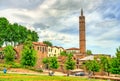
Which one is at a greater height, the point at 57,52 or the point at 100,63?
the point at 57,52

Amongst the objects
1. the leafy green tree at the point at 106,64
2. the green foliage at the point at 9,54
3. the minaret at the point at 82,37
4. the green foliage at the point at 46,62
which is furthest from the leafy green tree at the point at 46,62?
the minaret at the point at 82,37

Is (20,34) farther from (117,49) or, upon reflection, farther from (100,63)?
(117,49)

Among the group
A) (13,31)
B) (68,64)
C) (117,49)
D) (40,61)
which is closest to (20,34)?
(13,31)

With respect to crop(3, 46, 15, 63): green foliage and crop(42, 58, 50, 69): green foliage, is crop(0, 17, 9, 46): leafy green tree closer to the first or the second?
crop(42, 58, 50, 69): green foliage

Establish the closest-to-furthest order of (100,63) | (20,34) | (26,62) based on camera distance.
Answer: (26,62), (100,63), (20,34)

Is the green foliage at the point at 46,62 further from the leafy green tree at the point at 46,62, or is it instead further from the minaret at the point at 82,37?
the minaret at the point at 82,37

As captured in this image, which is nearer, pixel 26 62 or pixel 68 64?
pixel 26 62


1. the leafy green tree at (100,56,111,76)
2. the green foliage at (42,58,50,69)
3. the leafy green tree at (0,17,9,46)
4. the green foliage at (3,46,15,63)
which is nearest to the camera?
the leafy green tree at (100,56,111,76)

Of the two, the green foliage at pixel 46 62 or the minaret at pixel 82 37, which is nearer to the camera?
the green foliage at pixel 46 62

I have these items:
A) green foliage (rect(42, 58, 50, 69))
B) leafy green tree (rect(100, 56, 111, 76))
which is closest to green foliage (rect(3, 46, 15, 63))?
green foliage (rect(42, 58, 50, 69))

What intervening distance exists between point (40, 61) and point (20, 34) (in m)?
27.5

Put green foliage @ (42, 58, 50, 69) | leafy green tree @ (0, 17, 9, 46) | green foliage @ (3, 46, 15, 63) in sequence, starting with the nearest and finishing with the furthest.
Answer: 1. green foliage @ (3, 46, 15, 63)
2. green foliage @ (42, 58, 50, 69)
3. leafy green tree @ (0, 17, 9, 46)

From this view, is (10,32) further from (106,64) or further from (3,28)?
(106,64)

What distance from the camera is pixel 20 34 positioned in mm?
119375
